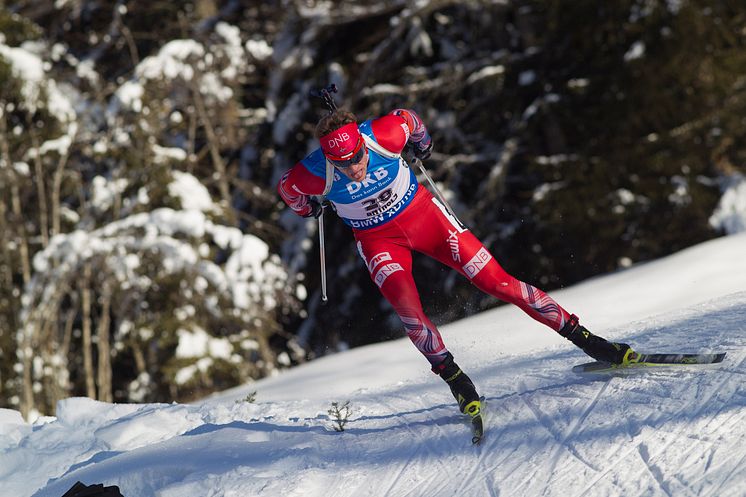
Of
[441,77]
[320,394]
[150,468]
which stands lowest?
[320,394]

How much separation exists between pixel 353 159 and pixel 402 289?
776mm

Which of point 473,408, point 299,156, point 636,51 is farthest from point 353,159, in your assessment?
point 299,156

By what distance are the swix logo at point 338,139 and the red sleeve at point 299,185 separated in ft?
1.08

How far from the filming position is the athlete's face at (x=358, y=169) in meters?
4.75

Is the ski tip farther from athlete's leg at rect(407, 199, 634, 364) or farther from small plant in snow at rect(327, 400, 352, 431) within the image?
small plant in snow at rect(327, 400, 352, 431)

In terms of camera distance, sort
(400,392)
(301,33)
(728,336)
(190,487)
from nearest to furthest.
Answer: (190,487), (728,336), (400,392), (301,33)

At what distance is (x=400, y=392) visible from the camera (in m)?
6.27

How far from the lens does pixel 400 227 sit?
5.06 meters

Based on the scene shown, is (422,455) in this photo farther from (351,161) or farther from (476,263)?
(351,161)

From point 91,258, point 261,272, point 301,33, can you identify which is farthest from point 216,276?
point 301,33

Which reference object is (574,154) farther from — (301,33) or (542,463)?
(542,463)

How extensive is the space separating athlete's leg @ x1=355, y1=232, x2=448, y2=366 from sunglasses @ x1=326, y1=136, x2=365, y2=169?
1.74 feet

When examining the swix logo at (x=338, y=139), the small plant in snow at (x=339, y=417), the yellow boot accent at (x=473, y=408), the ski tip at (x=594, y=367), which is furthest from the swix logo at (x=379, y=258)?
the ski tip at (x=594, y=367)

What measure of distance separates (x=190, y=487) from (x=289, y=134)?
12835mm
